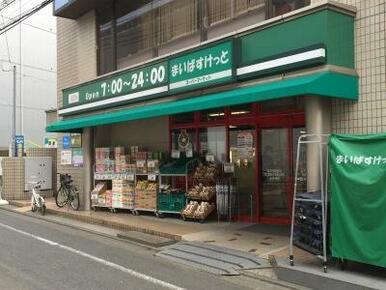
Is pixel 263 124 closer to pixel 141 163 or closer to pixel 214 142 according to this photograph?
pixel 214 142

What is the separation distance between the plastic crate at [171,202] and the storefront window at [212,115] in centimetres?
213

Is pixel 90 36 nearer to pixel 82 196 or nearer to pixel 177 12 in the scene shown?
pixel 177 12

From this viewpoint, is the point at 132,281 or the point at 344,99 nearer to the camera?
the point at 132,281

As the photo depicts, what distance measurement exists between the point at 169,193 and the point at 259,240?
13.3 feet

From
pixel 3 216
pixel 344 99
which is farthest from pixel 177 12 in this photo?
pixel 3 216

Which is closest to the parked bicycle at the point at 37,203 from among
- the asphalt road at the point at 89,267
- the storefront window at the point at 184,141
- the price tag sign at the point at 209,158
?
the asphalt road at the point at 89,267

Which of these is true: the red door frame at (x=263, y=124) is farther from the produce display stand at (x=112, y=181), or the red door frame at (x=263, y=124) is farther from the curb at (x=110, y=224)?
the produce display stand at (x=112, y=181)

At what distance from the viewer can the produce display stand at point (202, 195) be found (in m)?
13.2

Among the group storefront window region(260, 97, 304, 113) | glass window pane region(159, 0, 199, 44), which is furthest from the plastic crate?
glass window pane region(159, 0, 199, 44)

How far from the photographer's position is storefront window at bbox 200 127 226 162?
13.9m

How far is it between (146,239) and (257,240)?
7.97ft

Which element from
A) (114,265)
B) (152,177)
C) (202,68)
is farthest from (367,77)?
(152,177)

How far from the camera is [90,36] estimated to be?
17.9 metres

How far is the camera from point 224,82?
10953mm
